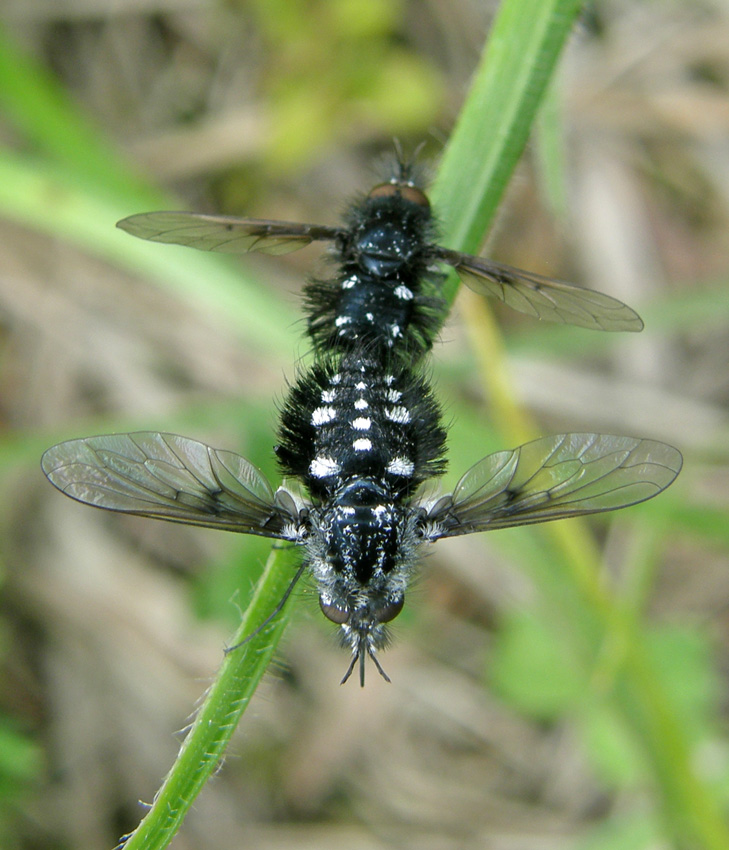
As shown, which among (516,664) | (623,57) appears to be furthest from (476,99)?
(623,57)

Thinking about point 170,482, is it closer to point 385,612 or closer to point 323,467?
point 323,467

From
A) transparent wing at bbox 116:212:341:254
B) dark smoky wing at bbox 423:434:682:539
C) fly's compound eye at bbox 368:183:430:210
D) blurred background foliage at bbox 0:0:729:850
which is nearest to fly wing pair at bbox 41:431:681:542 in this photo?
dark smoky wing at bbox 423:434:682:539

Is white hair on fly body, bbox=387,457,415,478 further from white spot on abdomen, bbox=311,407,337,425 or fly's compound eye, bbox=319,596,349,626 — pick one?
fly's compound eye, bbox=319,596,349,626

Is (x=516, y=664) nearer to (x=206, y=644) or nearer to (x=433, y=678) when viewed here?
(x=433, y=678)

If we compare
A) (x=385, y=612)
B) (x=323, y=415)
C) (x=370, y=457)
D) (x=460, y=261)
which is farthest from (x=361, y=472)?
(x=460, y=261)

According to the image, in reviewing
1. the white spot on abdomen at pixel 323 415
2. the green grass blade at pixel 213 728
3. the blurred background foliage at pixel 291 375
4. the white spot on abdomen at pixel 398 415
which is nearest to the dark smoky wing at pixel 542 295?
the white spot on abdomen at pixel 398 415

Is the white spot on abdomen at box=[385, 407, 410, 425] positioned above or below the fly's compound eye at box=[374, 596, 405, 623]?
above

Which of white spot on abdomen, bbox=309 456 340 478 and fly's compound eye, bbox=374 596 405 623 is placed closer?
fly's compound eye, bbox=374 596 405 623
